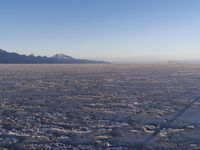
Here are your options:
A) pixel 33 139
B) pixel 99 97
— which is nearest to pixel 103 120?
pixel 33 139

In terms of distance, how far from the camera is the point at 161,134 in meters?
9.03

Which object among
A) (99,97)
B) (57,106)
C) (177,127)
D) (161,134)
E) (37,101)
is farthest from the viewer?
(99,97)

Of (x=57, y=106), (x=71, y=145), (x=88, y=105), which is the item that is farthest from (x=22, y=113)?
(x=71, y=145)

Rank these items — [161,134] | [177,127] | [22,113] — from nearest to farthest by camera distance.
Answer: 1. [161,134]
2. [177,127]
3. [22,113]

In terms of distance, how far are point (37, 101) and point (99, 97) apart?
3006 mm

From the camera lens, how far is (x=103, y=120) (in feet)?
35.6

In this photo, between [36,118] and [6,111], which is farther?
[6,111]

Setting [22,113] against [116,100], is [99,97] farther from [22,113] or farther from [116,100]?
[22,113]

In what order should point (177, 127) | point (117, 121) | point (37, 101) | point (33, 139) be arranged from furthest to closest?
1. point (37, 101)
2. point (117, 121)
3. point (177, 127)
4. point (33, 139)

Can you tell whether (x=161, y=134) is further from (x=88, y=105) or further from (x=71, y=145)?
(x=88, y=105)

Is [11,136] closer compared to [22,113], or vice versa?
[11,136]

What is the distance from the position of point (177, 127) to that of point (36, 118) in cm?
420

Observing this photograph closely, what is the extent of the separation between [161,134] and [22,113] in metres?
5.17

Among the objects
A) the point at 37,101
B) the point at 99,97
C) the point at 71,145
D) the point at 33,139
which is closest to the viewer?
the point at 71,145
